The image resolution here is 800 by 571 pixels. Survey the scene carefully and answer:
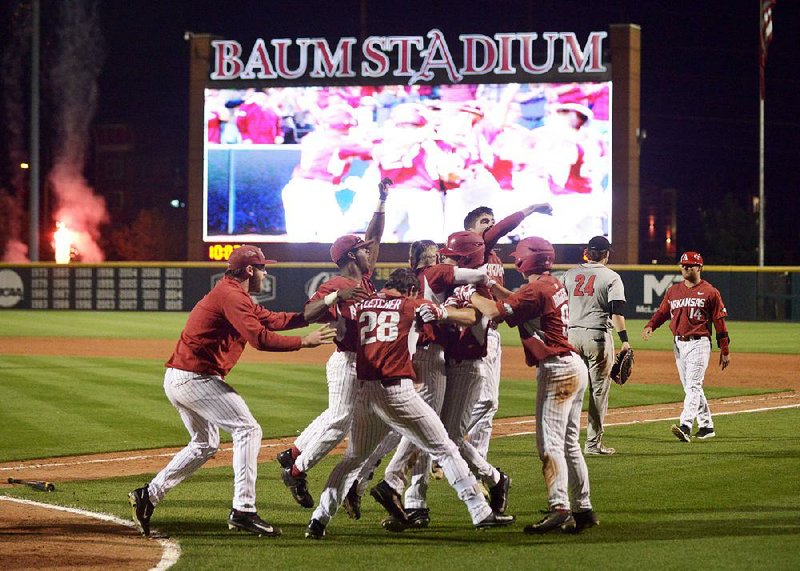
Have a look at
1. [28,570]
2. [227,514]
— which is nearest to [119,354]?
[227,514]

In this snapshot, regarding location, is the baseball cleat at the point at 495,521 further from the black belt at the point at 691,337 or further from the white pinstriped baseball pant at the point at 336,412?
the black belt at the point at 691,337

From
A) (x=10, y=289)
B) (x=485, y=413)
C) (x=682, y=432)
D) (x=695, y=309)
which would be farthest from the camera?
(x=10, y=289)

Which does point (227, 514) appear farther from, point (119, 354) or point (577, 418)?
point (119, 354)

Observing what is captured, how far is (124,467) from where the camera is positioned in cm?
1050

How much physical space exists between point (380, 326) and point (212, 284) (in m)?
31.0

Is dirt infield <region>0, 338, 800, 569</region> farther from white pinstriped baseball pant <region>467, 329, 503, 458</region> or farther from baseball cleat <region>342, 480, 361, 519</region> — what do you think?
white pinstriped baseball pant <region>467, 329, 503, 458</region>

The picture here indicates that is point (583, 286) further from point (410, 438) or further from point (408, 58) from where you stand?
point (408, 58)

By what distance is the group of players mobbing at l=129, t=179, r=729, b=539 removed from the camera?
23.9ft

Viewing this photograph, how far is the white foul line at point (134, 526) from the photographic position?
6.72 m

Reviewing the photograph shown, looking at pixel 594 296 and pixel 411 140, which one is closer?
pixel 594 296

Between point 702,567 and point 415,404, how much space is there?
184 cm

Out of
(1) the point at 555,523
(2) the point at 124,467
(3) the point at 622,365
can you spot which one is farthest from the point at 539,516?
(2) the point at 124,467

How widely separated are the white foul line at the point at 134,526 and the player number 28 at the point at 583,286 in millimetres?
4830

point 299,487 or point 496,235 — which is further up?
point 496,235
